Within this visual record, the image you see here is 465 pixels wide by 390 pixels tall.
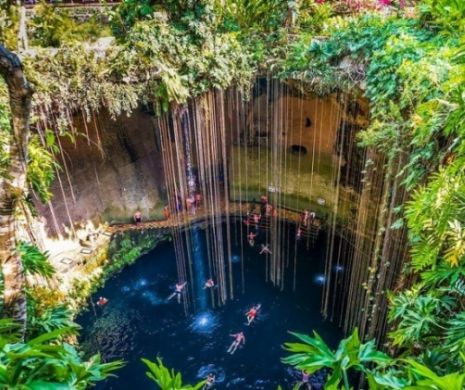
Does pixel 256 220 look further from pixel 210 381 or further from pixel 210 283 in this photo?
pixel 210 381

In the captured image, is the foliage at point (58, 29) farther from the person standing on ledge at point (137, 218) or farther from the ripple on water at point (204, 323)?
the ripple on water at point (204, 323)

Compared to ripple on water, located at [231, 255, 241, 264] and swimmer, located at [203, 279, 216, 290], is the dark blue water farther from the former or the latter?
swimmer, located at [203, 279, 216, 290]

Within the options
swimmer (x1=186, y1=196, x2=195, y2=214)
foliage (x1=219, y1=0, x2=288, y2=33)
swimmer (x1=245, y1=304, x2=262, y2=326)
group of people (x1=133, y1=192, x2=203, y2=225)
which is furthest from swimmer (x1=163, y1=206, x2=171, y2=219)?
foliage (x1=219, y1=0, x2=288, y2=33)

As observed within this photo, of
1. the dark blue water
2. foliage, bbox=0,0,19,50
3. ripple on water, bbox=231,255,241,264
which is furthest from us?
ripple on water, bbox=231,255,241,264

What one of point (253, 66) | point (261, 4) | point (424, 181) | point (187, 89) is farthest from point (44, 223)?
point (424, 181)

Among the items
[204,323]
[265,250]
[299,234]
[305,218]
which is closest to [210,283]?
[204,323]

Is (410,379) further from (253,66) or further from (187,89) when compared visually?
(253,66)
